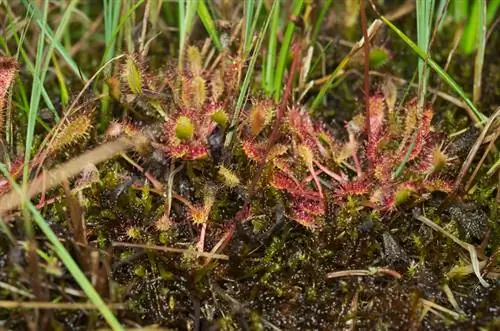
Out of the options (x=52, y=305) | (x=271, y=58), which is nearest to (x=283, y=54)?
(x=271, y=58)

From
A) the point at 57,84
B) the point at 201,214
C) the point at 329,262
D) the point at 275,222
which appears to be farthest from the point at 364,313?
the point at 57,84

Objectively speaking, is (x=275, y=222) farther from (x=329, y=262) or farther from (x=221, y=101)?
(x=221, y=101)

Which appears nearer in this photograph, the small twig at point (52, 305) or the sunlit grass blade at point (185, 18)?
the small twig at point (52, 305)

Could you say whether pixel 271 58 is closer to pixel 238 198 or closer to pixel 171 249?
pixel 238 198

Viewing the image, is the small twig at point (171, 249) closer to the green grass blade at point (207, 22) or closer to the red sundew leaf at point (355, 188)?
the red sundew leaf at point (355, 188)

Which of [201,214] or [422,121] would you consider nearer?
[201,214]

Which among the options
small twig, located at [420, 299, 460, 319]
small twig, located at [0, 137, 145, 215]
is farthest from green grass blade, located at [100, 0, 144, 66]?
small twig, located at [420, 299, 460, 319]

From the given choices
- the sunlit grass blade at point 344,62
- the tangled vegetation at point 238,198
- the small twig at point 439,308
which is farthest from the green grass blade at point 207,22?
the small twig at point 439,308

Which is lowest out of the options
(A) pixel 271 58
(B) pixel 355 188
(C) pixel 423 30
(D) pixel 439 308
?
(D) pixel 439 308
